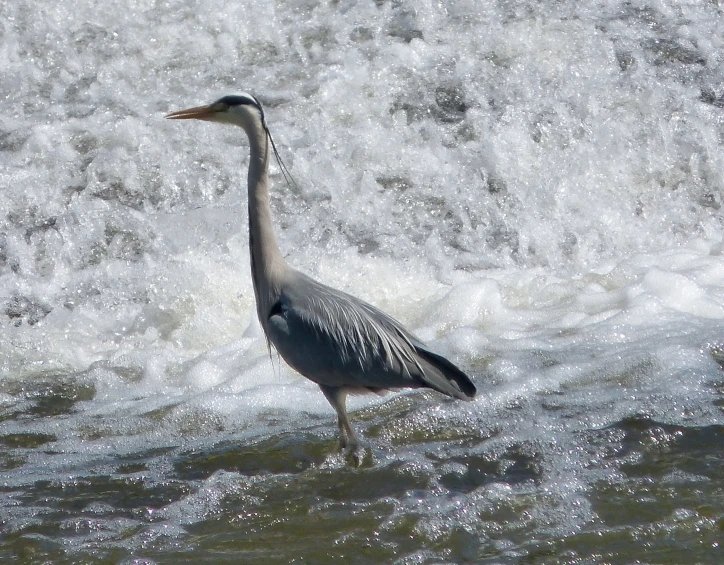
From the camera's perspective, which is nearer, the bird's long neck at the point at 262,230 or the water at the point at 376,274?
the water at the point at 376,274

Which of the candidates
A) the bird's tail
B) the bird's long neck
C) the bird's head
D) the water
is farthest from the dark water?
the bird's head

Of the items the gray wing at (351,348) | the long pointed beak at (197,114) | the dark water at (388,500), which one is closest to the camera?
the dark water at (388,500)

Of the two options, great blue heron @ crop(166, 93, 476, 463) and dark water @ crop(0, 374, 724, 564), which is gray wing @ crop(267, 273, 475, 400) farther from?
dark water @ crop(0, 374, 724, 564)

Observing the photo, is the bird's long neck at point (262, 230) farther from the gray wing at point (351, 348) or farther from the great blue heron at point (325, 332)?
the gray wing at point (351, 348)

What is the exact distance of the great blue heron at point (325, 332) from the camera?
150 inches

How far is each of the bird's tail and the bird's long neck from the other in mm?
707

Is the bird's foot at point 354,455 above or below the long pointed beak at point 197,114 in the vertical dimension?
below

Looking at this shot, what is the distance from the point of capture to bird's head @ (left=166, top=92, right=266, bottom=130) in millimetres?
3994

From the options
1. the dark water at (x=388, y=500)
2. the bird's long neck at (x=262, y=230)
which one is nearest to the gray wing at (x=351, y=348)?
the bird's long neck at (x=262, y=230)

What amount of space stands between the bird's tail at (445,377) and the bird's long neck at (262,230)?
0.71m

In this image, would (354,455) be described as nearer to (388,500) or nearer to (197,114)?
(388,500)

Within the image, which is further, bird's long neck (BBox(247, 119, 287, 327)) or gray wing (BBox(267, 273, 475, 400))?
bird's long neck (BBox(247, 119, 287, 327))

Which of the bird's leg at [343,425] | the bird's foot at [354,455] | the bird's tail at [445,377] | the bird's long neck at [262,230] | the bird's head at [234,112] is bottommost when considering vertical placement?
the bird's foot at [354,455]

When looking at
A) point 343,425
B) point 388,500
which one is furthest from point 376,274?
point 388,500
